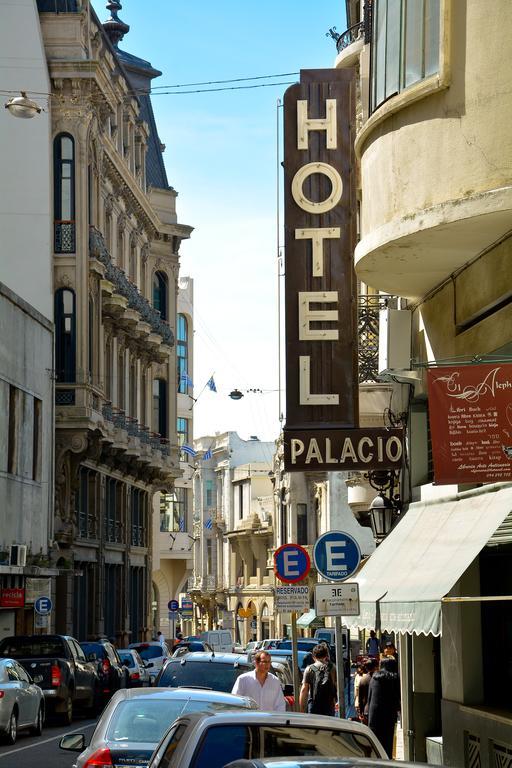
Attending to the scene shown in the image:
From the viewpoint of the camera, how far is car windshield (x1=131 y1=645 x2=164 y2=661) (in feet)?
145

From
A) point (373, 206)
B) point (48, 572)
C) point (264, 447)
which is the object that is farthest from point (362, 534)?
point (373, 206)

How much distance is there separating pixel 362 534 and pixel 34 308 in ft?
98.5

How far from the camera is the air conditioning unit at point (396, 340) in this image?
18.3 metres

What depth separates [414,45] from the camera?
14094mm

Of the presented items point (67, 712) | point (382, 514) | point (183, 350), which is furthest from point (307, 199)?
point (183, 350)

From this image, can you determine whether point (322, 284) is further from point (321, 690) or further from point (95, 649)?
point (95, 649)

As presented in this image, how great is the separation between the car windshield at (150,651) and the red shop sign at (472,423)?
3337 cm

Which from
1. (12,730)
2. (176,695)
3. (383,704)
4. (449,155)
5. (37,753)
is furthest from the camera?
(12,730)

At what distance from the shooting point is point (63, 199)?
46969mm

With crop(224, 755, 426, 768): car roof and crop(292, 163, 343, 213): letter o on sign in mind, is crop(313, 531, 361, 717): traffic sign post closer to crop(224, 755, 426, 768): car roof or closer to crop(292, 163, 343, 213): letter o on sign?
crop(292, 163, 343, 213): letter o on sign

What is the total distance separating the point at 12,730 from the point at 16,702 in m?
0.50

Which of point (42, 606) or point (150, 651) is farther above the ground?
point (42, 606)

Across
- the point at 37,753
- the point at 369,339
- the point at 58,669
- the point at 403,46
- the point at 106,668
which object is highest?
the point at 403,46

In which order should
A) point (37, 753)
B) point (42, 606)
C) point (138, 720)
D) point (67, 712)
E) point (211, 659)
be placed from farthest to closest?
1. point (42, 606)
2. point (67, 712)
3. point (37, 753)
4. point (211, 659)
5. point (138, 720)
